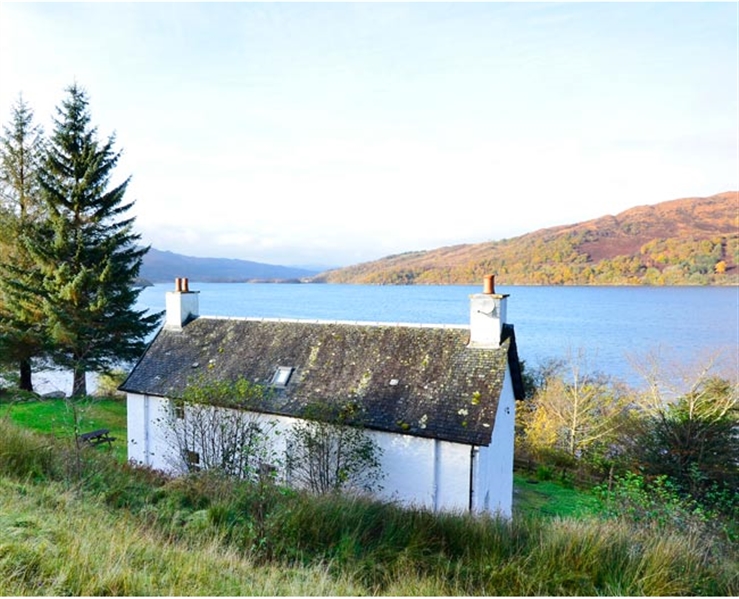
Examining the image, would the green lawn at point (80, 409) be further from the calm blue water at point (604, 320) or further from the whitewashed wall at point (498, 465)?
the whitewashed wall at point (498, 465)

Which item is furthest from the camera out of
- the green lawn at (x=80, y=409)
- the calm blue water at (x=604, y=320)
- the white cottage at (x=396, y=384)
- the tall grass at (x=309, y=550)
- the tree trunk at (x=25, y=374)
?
the calm blue water at (x=604, y=320)

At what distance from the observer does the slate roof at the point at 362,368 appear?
12.0 m

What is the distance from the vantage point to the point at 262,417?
13.6 metres

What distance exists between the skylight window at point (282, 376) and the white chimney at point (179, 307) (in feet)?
20.0

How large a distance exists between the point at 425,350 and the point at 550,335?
140 feet

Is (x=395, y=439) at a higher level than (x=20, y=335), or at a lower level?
lower

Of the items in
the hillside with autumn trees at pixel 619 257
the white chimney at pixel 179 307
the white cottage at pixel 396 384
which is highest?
the hillside with autumn trees at pixel 619 257

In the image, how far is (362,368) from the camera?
45.9 feet

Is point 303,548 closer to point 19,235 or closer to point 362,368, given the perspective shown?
point 362,368

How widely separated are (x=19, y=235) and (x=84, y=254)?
361 cm

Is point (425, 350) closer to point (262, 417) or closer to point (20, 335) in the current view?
point (262, 417)

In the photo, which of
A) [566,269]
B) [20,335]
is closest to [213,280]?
[566,269]

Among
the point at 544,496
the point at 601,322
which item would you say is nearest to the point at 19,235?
the point at 544,496

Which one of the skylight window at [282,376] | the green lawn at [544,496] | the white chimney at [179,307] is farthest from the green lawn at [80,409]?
the green lawn at [544,496]
